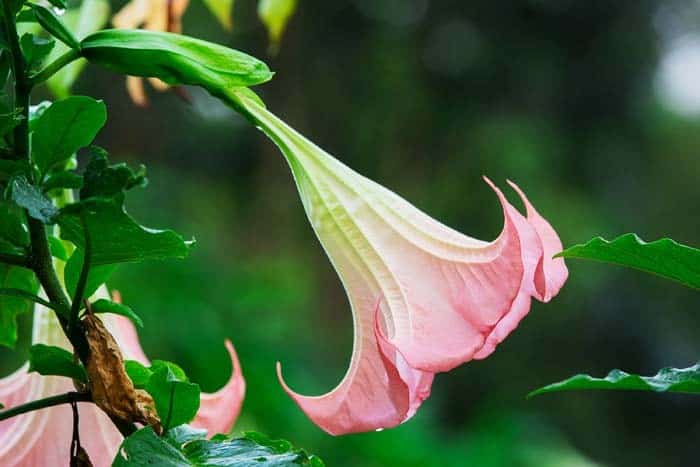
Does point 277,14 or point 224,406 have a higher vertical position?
point 277,14

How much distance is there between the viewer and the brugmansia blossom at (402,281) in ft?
1.35

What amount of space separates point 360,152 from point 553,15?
1189mm

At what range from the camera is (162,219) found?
352cm

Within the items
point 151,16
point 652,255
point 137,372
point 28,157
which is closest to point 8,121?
point 28,157

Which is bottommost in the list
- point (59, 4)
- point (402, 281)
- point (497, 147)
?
point (402, 281)

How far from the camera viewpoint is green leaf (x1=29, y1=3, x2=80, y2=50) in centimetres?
46

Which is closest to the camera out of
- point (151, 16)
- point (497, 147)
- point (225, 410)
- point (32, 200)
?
point (32, 200)

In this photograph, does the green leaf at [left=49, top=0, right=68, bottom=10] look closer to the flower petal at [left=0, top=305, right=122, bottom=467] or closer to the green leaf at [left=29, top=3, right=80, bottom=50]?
the green leaf at [left=29, top=3, right=80, bottom=50]

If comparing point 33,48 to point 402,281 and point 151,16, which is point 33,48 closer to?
point 402,281

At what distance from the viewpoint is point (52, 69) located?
0.46 meters

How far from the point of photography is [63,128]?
47cm

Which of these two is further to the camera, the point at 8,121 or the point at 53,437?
the point at 53,437

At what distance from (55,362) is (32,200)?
0.25 feet

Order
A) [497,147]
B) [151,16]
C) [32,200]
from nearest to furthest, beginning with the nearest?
[32,200] < [151,16] < [497,147]
